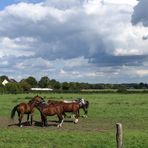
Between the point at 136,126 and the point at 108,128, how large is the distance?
2.24m

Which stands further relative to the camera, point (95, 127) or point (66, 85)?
point (66, 85)

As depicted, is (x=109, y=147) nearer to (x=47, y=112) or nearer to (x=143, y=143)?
(x=143, y=143)

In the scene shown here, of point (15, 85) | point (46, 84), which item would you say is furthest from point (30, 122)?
point (46, 84)

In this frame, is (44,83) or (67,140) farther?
(44,83)

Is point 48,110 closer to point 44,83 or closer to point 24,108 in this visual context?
point 24,108

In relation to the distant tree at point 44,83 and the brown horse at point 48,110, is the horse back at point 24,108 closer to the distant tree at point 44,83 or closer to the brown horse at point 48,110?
the brown horse at point 48,110

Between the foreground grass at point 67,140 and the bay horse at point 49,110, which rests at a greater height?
the bay horse at point 49,110

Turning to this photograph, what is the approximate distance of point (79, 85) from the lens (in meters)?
173

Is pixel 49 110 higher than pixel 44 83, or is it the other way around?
pixel 44 83

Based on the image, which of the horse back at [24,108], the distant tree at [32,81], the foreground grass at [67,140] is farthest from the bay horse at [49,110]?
the distant tree at [32,81]

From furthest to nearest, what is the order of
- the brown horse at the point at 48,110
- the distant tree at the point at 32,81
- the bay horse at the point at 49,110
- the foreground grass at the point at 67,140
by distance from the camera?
1. the distant tree at the point at 32,81
2. the brown horse at the point at 48,110
3. the bay horse at the point at 49,110
4. the foreground grass at the point at 67,140

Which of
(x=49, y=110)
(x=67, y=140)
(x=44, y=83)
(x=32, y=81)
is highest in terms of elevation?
(x=32, y=81)

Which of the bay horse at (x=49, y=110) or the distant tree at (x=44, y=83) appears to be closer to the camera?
the bay horse at (x=49, y=110)

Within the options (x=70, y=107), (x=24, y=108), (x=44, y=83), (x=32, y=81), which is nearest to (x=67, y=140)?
(x=24, y=108)
